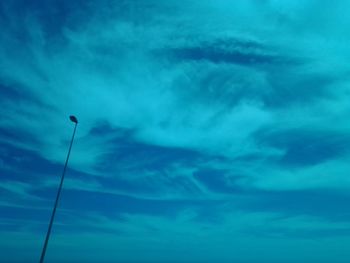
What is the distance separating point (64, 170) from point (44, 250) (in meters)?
5.34

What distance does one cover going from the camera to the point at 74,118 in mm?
21125

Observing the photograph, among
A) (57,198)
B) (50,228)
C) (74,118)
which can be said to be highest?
(74,118)

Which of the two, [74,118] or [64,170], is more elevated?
[74,118]

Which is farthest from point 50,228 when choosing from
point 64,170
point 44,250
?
point 64,170

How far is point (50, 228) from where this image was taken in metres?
17.3

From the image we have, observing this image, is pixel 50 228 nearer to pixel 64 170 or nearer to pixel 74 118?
pixel 64 170

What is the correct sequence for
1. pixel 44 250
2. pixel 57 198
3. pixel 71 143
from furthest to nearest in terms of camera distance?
pixel 71 143 < pixel 57 198 < pixel 44 250

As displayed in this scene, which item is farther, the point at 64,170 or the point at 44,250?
the point at 64,170

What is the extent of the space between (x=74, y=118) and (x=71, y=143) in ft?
6.04

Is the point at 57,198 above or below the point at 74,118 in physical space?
below

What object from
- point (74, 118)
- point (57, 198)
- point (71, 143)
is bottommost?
point (57, 198)

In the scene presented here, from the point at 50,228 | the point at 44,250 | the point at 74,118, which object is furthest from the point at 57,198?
the point at 74,118

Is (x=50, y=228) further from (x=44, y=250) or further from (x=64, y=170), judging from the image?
(x=64, y=170)

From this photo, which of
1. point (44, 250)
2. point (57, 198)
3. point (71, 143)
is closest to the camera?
point (44, 250)
